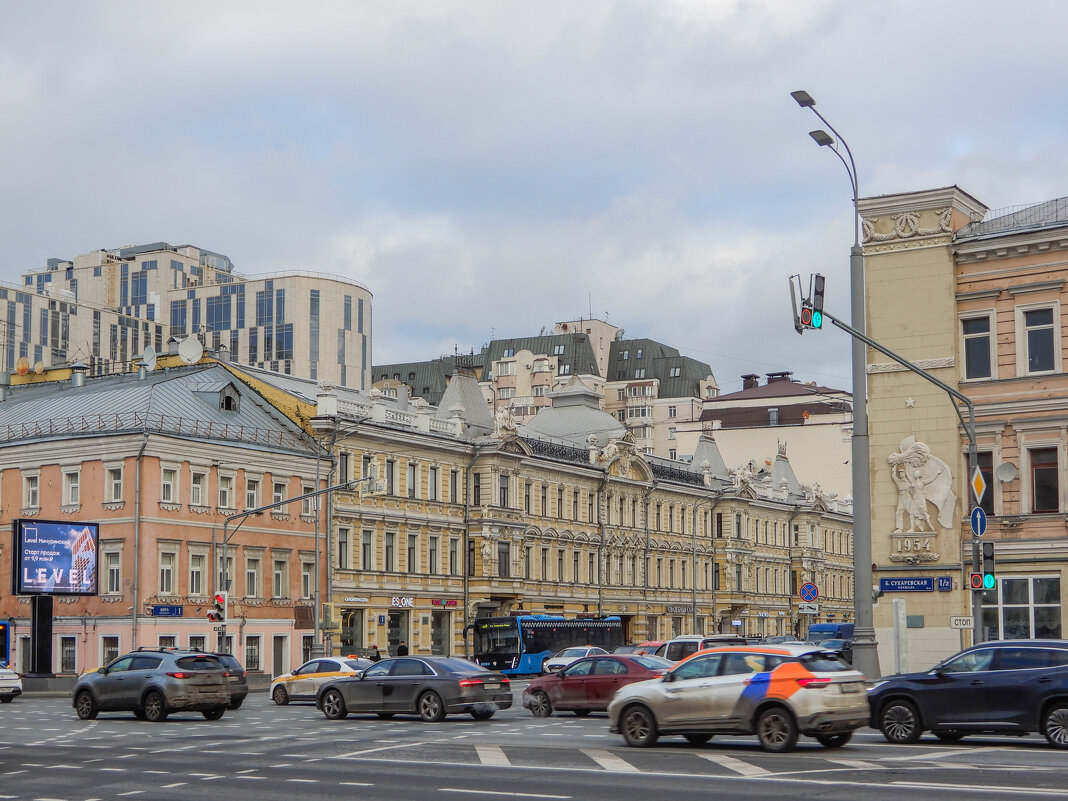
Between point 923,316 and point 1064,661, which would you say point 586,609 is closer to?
point 923,316

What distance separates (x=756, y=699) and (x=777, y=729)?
0.53 metres

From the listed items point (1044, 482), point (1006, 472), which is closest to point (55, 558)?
point (1006, 472)

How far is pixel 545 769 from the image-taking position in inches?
805

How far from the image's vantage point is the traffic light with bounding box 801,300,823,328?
26125 mm

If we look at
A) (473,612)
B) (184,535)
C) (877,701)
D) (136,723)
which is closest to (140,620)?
(184,535)

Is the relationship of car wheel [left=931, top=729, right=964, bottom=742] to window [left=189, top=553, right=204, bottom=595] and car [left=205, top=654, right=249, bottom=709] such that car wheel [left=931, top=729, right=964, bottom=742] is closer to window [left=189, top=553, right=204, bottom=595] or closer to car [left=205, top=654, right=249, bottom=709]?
car [left=205, top=654, right=249, bottom=709]

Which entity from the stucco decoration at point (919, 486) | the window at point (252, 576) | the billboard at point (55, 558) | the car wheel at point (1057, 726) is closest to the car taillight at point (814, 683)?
the car wheel at point (1057, 726)

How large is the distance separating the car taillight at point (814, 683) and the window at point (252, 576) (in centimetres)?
4314

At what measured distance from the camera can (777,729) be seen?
2197 centimetres

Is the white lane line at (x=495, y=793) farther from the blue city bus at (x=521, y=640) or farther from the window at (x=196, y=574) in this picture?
the blue city bus at (x=521, y=640)

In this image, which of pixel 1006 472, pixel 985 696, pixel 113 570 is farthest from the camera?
pixel 113 570

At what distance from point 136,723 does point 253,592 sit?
99.1 feet

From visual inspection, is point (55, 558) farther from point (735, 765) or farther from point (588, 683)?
point (735, 765)

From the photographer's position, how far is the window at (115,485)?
58.5 metres
